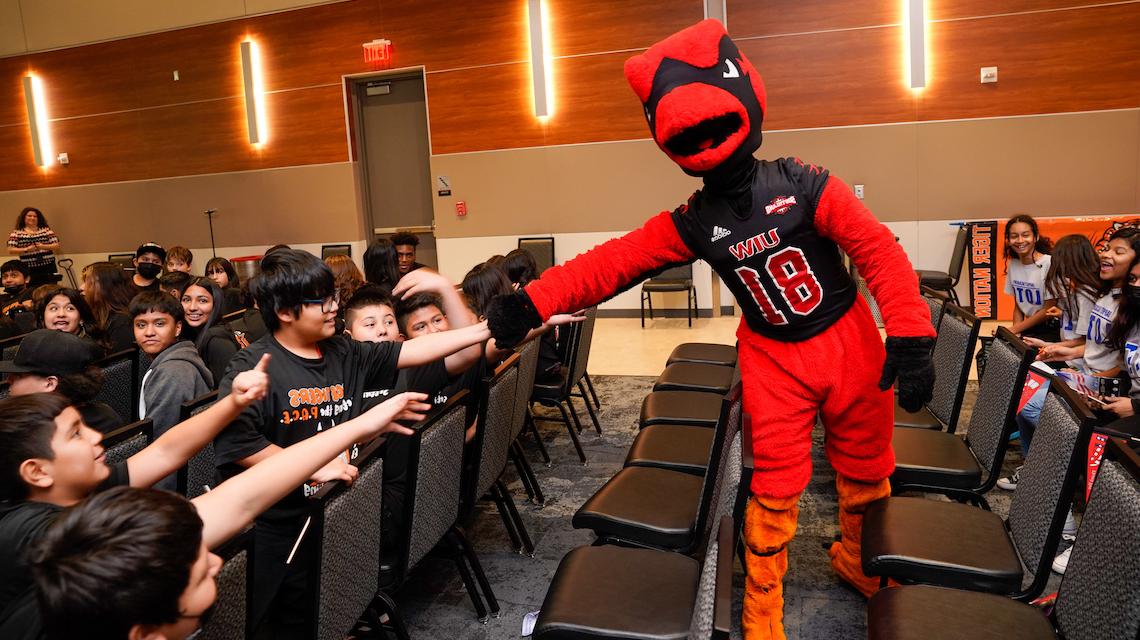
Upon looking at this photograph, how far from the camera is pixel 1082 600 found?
159cm

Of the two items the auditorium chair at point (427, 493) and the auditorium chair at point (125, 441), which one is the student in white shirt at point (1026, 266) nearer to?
the auditorium chair at point (427, 493)

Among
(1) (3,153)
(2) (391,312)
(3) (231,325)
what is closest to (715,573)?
(2) (391,312)

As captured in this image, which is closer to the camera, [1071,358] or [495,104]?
[1071,358]

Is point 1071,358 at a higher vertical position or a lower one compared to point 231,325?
lower

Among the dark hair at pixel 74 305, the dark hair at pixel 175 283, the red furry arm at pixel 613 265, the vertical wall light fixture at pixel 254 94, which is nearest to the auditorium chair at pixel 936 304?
the red furry arm at pixel 613 265

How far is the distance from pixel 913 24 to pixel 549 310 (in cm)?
594

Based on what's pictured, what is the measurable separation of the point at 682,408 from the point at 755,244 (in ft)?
4.41

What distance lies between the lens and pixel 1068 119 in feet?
21.3

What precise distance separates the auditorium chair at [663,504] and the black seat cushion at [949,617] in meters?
0.48

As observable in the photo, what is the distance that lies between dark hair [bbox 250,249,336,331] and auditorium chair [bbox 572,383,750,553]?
1.03 meters

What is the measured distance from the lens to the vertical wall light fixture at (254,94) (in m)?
8.73

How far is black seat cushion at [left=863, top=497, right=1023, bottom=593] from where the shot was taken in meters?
1.92

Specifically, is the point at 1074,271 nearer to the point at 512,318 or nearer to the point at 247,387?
the point at 512,318

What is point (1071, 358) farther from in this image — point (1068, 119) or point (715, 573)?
point (1068, 119)
